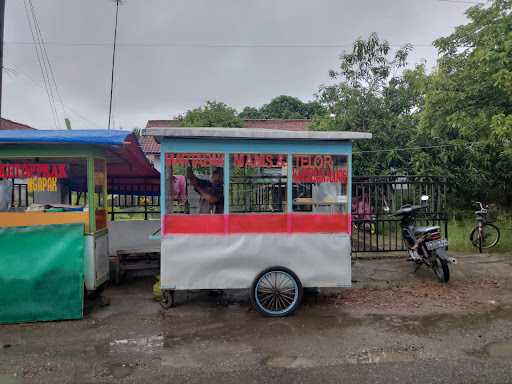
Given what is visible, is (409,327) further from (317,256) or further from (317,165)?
(317,165)

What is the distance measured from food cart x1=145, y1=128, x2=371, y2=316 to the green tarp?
3.54ft

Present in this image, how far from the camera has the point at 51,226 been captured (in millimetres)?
4898

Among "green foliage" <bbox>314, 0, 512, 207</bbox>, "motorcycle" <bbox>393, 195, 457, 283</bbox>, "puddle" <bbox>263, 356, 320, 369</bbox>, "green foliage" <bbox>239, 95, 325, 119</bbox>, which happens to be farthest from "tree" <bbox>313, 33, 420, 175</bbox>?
"green foliage" <bbox>239, 95, 325, 119</bbox>

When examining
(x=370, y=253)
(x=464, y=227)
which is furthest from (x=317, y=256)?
(x=464, y=227)

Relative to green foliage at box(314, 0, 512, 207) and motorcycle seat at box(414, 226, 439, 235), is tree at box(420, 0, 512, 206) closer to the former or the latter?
green foliage at box(314, 0, 512, 207)

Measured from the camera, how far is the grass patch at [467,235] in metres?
8.48

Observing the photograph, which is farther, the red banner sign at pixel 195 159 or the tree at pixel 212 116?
the tree at pixel 212 116

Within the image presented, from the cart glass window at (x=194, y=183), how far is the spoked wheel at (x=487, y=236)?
6.31 meters

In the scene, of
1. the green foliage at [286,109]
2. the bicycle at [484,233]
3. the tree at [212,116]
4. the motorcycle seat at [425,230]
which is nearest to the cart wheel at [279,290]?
the motorcycle seat at [425,230]

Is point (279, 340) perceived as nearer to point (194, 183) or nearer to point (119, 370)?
point (119, 370)

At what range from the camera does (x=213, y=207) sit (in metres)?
5.17

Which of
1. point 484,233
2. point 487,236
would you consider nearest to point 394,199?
point 484,233

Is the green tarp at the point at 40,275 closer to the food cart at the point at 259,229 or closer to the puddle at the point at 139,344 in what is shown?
the puddle at the point at 139,344

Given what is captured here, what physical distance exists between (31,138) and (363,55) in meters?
9.29
